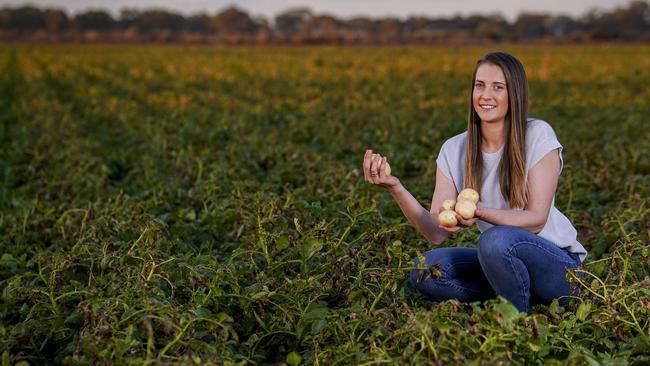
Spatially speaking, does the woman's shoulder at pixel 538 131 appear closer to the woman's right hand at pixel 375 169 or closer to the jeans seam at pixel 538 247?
the jeans seam at pixel 538 247

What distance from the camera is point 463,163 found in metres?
3.82

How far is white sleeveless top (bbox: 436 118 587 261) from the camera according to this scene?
3.61 meters

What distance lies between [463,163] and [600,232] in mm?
1975

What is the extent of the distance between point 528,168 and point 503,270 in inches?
18.7

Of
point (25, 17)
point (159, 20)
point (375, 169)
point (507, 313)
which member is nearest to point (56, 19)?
point (25, 17)

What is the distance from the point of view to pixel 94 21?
14100 centimetres

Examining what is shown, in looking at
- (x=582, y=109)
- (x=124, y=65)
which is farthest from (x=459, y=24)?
(x=582, y=109)

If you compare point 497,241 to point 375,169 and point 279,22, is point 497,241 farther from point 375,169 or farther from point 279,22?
point 279,22

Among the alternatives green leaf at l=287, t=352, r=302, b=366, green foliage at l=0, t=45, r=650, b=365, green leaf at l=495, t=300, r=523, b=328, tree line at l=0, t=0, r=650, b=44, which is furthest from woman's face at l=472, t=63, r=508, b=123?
tree line at l=0, t=0, r=650, b=44

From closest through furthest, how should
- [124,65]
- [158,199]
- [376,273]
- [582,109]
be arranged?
1. [376,273]
2. [158,199]
3. [582,109]
4. [124,65]

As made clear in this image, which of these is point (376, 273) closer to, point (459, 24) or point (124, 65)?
point (124, 65)

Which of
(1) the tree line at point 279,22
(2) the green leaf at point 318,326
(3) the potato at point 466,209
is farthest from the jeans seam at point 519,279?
(1) the tree line at point 279,22

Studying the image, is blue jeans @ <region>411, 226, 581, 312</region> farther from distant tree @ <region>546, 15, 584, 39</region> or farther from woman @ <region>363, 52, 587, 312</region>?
distant tree @ <region>546, 15, 584, 39</region>

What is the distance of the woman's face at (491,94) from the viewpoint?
360 centimetres
